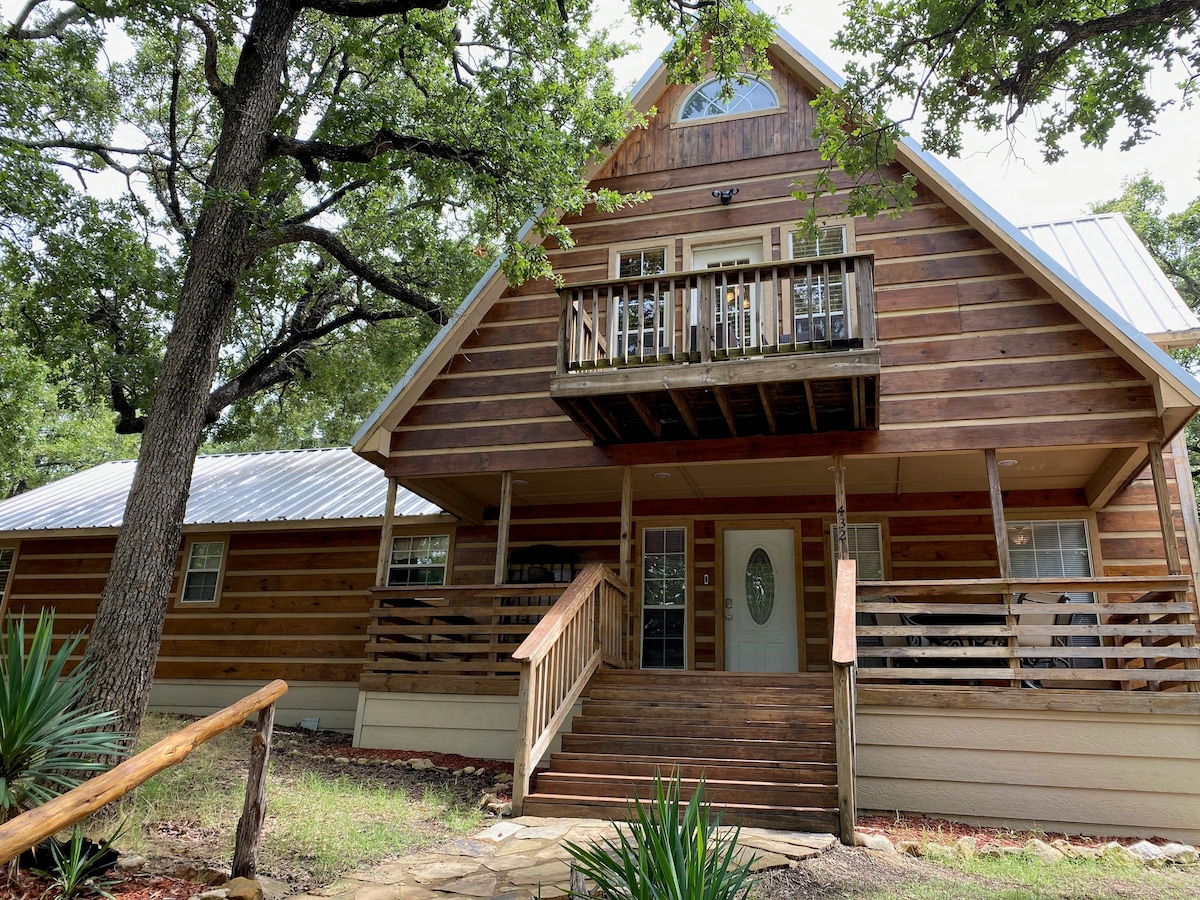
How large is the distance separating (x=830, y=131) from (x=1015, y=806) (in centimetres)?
596

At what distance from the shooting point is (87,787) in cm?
369

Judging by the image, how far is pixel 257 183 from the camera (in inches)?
318

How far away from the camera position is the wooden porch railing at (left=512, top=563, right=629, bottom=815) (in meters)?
6.68

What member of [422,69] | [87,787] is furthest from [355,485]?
[87,787]

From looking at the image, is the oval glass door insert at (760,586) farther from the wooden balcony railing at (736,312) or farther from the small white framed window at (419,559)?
the small white framed window at (419,559)

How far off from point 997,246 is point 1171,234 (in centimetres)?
1627

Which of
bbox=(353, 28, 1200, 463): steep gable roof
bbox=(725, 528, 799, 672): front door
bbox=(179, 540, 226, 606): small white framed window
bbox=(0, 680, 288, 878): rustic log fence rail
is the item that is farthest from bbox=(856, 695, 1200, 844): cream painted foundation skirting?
bbox=(179, 540, 226, 606): small white framed window

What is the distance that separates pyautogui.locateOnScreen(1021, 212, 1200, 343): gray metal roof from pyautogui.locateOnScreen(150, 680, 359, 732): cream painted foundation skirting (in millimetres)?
10584

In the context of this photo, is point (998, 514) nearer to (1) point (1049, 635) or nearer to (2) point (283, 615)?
(1) point (1049, 635)

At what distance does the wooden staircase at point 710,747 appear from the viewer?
6.25 m

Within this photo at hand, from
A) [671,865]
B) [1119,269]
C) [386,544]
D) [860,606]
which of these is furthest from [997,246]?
[671,865]

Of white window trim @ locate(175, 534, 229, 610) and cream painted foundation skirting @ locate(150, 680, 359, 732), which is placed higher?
white window trim @ locate(175, 534, 229, 610)

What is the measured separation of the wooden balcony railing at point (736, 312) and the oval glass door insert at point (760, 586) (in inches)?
126

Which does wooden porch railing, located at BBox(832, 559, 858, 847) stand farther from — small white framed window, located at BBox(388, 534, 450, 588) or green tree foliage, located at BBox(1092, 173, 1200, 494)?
green tree foliage, located at BBox(1092, 173, 1200, 494)
